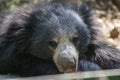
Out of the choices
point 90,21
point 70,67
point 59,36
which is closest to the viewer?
point 70,67

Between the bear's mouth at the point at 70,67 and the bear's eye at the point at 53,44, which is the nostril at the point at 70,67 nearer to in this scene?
the bear's mouth at the point at 70,67

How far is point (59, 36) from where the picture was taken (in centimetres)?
339

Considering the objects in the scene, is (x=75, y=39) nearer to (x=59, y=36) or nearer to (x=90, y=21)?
(x=59, y=36)

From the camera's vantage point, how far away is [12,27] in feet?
11.9

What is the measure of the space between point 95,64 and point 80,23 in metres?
0.44

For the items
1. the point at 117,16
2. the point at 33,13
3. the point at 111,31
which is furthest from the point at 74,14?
the point at 117,16

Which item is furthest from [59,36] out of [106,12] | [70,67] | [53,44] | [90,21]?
[106,12]

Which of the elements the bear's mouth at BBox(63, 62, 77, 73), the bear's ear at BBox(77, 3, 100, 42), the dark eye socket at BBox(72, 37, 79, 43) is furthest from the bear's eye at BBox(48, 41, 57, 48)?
the bear's ear at BBox(77, 3, 100, 42)

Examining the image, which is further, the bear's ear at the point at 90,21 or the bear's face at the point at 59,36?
the bear's ear at the point at 90,21

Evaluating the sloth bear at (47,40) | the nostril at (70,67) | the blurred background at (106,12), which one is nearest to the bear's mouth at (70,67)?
the nostril at (70,67)

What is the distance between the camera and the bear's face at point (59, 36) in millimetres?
3337

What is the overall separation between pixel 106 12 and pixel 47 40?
10.8 ft

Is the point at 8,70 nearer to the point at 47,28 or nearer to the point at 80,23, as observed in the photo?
the point at 47,28

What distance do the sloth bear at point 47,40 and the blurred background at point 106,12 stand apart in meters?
1.28
